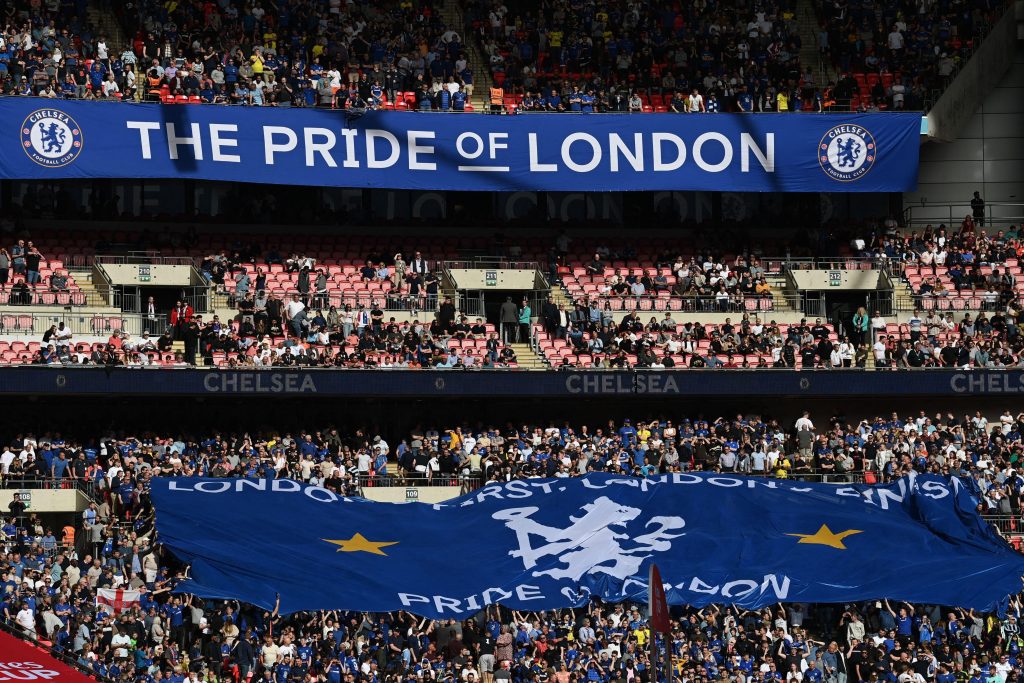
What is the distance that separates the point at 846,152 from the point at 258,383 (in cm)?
1636

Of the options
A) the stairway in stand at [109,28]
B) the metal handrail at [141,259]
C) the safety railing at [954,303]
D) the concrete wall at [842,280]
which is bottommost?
the safety railing at [954,303]

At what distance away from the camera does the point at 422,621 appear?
32.6m

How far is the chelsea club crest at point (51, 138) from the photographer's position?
44469mm

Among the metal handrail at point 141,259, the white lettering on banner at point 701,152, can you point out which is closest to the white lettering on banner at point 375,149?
the metal handrail at point 141,259

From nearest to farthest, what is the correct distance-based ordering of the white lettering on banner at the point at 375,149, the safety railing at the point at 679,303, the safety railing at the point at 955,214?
the safety railing at the point at 679,303
the white lettering on banner at the point at 375,149
the safety railing at the point at 955,214

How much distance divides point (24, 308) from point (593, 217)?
15.1 m

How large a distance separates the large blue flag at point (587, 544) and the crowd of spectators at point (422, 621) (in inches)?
22.4

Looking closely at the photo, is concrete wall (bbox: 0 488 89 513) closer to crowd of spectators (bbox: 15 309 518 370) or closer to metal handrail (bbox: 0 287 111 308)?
crowd of spectators (bbox: 15 309 518 370)

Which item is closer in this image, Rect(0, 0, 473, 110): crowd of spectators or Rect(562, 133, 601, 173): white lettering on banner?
Rect(0, 0, 473, 110): crowd of spectators

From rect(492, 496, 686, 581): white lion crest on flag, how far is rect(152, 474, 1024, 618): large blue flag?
0.12 feet

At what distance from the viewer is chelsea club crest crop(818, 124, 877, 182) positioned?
4784 centimetres

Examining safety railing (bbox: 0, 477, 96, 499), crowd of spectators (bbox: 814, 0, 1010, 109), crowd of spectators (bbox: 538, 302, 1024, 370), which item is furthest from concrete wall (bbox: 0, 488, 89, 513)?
crowd of spectators (bbox: 814, 0, 1010, 109)

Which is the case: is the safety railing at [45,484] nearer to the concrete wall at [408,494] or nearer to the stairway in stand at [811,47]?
the concrete wall at [408,494]

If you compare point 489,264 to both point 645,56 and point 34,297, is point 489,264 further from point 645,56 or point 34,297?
point 34,297
